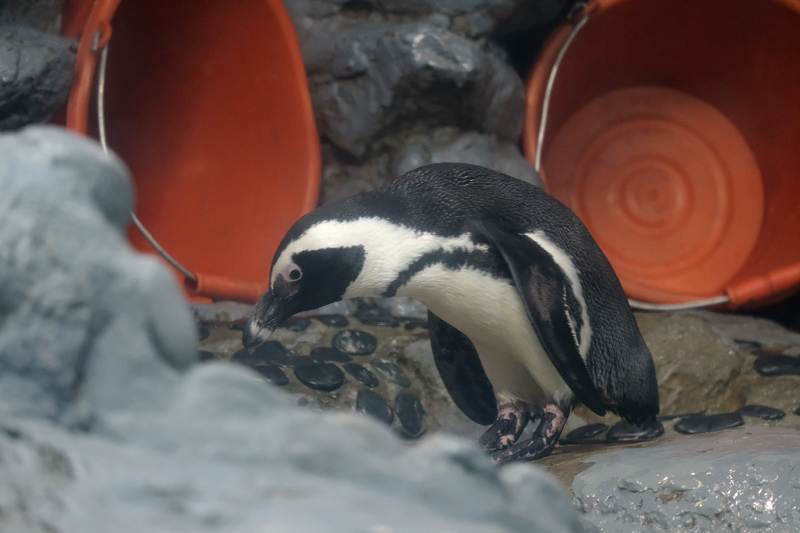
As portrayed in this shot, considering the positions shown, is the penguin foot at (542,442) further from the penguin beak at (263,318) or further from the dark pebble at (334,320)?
the dark pebble at (334,320)

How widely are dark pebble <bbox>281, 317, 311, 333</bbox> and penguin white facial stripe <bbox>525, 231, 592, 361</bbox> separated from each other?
0.69m

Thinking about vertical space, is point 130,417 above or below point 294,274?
above

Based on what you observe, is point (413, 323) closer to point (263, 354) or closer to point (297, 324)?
point (297, 324)

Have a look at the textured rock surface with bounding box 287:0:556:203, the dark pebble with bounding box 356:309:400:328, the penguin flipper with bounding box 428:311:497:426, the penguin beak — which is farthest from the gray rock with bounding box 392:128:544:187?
the penguin beak

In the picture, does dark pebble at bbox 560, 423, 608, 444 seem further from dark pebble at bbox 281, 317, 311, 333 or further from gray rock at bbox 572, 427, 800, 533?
dark pebble at bbox 281, 317, 311, 333

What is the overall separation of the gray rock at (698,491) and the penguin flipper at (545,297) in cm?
17

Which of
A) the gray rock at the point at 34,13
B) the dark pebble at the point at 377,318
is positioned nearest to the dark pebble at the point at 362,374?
the dark pebble at the point at 377,318

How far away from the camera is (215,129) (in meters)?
1.90

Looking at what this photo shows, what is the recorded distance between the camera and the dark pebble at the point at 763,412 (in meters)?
1.49

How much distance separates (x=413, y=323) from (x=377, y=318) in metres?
0.10

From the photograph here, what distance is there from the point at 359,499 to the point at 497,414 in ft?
3.66

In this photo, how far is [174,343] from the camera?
1.28 feet

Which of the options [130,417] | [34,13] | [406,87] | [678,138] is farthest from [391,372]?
[678,138]

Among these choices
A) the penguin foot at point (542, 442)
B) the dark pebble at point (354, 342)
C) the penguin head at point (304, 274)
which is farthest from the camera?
the dark pebble at point (354, 342)
